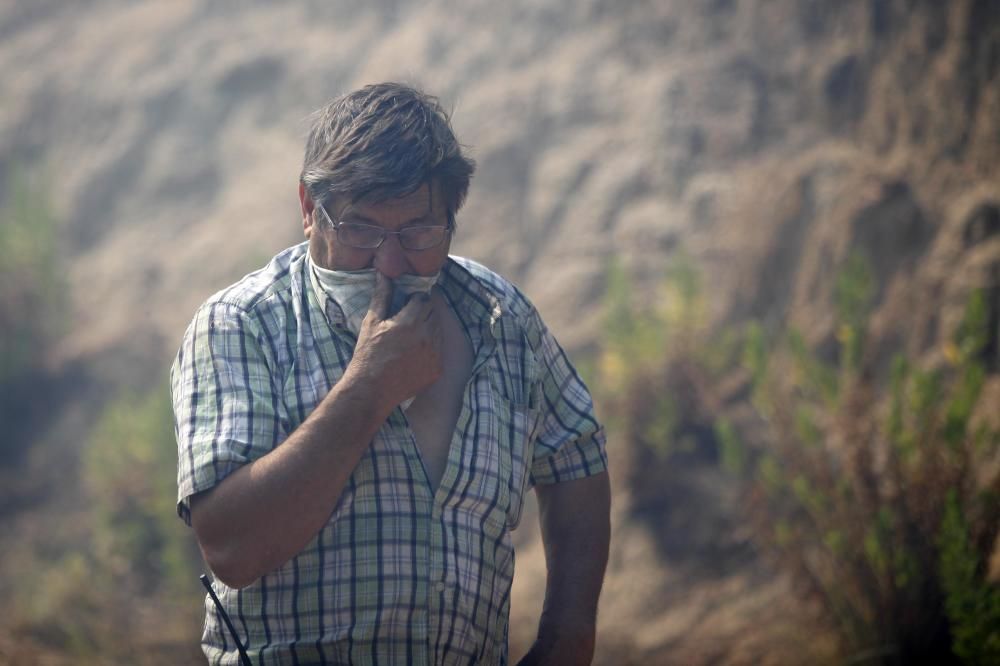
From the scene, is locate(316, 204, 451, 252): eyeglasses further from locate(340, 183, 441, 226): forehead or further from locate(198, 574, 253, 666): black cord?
locate(198, 574, 253, 666): black cord

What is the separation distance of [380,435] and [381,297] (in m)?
0.31

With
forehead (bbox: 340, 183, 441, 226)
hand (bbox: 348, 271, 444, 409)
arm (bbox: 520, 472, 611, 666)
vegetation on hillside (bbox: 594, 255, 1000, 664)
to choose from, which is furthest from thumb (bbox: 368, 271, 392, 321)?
vegetation on hillside (bbox: 594, 255, 1000, 664)

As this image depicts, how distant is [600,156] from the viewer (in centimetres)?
837

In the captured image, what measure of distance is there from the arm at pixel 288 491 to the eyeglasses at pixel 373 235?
34 cm

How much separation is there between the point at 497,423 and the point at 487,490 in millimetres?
164

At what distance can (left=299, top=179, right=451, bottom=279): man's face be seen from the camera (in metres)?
2.34

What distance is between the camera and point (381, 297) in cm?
234

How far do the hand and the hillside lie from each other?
2883 mm

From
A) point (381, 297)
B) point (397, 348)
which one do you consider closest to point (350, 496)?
point (397, 348)

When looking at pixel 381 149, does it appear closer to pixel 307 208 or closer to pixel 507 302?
pixel 307 208

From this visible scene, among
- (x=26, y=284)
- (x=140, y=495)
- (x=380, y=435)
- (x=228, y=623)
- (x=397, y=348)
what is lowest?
(x=228, y=623)

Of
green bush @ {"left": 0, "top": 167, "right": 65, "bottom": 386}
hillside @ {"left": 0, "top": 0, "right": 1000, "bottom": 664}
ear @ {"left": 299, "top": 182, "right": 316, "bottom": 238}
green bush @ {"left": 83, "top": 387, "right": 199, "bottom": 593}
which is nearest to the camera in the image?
ear @ {"left": 299, "top": 182, "right": 316, "bottom": 238}

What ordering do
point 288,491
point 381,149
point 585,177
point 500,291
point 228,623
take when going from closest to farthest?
point 288,491 < point 228,623 < point 381,149 < point 500,291 < point 585,177

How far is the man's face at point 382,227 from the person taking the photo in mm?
2338
